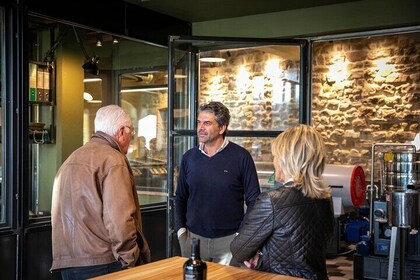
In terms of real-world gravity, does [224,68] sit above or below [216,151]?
→ above

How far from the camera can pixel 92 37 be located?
560cm

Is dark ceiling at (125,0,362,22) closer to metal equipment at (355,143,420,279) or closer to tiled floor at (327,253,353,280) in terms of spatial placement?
metal equipment at (355,143,420,279)

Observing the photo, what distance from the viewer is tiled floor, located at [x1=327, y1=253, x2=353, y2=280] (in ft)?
18.9

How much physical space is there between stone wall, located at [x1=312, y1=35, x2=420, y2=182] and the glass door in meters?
3.81

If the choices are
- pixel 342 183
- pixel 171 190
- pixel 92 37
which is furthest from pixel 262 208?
pixel 342 183

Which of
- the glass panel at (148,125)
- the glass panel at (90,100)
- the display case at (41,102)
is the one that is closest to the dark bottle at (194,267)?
the display case at (41,102)

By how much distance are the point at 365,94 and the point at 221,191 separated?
5.49m

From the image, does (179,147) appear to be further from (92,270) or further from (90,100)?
(92,270)

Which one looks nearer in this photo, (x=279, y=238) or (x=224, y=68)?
(x=279, y=238)

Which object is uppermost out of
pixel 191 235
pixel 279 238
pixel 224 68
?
pixel 224 68

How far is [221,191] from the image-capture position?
3273 mm

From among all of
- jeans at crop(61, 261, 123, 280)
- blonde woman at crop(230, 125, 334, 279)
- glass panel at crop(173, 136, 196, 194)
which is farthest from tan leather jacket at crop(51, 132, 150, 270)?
glass panel at crop(173, 136, 196, 194)

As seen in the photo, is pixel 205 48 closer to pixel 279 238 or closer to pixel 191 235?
pixel 191 235

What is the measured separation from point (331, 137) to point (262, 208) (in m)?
6.60
